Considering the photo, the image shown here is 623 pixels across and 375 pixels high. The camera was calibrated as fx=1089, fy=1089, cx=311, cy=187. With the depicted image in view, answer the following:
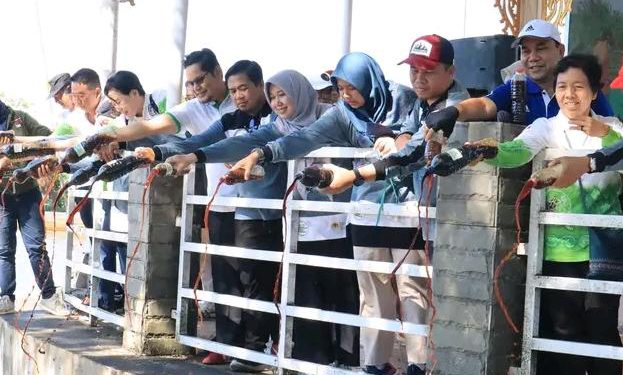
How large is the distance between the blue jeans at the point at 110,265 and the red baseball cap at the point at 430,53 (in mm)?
3416

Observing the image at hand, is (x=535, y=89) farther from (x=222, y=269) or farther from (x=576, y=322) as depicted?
(x=222, y=269)

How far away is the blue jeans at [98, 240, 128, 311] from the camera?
8055 mm

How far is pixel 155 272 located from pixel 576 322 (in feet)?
10.6

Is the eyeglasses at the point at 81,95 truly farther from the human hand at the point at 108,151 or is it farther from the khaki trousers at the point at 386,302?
the khaki trousers at the point at 386,302

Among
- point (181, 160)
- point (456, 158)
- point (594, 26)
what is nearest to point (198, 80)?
point (181, 160)

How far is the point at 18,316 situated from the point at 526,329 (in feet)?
16.4

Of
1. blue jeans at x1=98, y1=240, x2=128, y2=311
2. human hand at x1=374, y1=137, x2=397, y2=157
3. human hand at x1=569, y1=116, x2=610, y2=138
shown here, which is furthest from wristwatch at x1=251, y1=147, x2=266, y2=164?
blue jeans at x1=98, y1=240, x2=128, y2=311

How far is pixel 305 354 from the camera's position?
6.09 m

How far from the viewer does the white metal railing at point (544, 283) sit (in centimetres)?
458

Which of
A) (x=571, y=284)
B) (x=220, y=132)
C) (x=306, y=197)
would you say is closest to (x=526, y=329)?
(x=571, y=284)

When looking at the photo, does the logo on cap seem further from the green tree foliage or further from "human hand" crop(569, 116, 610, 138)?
the green tree foliage

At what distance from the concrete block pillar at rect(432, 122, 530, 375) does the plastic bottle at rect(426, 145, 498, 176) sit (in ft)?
1.92

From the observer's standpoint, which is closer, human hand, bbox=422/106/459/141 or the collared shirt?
human hand, bbox=422/106/459/141

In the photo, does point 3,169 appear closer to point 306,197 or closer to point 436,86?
point 306,197
